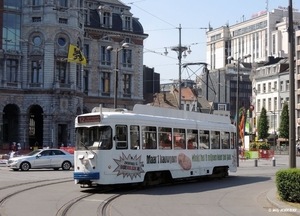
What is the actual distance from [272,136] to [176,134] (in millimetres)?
79526

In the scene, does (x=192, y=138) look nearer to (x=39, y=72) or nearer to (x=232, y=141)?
(x=232, y=141)

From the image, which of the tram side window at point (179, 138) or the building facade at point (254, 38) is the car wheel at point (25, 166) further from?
the building facade at point (254, 38)

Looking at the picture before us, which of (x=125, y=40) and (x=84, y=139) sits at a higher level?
(x=125, y=40)

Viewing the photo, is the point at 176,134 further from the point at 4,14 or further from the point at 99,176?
the point at 4,14

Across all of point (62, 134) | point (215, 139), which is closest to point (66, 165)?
point (215, 139)

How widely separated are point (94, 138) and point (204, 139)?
23.3ft

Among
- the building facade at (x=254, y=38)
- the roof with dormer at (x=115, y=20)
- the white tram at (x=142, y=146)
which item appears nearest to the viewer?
the white tram at (x=142, y=146)

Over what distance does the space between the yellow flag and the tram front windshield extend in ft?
117

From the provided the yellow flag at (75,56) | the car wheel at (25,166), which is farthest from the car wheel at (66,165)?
the yellow flag at (75,56)

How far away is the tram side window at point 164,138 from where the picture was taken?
869 inches

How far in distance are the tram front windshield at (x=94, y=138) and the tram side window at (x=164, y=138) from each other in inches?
116

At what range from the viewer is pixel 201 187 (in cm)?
2266

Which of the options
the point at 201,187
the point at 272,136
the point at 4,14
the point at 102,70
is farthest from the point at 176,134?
the point at 272,136

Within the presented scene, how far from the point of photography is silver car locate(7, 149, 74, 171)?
33.4m
